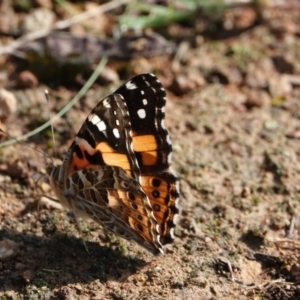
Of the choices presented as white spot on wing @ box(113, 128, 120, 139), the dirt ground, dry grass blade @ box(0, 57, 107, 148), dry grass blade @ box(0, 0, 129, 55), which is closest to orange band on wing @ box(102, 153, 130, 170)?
white spot on wing @ box(113, 128, 120, 139)

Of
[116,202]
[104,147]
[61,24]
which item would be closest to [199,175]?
[116,202]

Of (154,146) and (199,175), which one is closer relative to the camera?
(154,146)

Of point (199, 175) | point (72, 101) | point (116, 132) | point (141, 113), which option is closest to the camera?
point (116, 132)

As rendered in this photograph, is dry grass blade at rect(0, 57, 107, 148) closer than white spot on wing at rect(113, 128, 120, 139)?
No

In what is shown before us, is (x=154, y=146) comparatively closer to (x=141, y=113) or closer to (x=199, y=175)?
(x=141, y=113)

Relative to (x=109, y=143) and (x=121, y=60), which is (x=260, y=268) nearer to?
(x=109, y=143)

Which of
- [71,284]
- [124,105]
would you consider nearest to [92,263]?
[71,284]

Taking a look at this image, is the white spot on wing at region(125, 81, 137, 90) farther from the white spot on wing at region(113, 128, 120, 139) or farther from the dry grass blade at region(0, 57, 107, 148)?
the dry grass blade at region(0, 57, 107, 148)

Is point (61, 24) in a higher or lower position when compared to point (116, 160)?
higher
